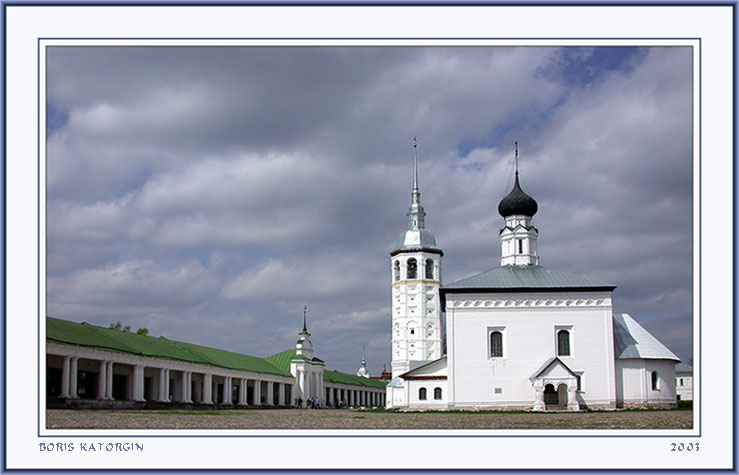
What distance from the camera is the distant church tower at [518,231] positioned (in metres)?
40.0

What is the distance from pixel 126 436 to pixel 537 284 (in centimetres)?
2744

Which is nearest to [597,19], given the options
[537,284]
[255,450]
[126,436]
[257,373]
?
[255,450]

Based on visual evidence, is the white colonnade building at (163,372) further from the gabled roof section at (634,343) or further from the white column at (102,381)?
the gabled roof section at (634,343)

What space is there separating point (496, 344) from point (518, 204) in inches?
414

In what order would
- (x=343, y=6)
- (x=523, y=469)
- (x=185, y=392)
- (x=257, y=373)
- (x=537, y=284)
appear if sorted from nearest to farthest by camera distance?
(x=523, y=469)
(x=343, y=6)
(x=537, y=284)
(x=185, y=392)
(x=257, y=373)

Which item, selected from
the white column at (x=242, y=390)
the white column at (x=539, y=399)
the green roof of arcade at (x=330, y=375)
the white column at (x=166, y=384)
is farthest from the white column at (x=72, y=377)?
the green roof of arcade at (x=330, y=375)

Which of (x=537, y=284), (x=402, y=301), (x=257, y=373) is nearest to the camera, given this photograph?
(x=537, y=284)

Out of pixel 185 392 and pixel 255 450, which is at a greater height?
pixel 255 450

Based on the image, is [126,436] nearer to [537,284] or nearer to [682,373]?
[537,284]

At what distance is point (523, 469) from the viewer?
28.4ft

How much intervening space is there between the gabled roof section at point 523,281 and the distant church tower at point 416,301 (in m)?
24.3

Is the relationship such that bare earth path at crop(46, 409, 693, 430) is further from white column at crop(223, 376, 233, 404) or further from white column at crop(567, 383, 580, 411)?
white column at crop(223, 376, 233, 404)

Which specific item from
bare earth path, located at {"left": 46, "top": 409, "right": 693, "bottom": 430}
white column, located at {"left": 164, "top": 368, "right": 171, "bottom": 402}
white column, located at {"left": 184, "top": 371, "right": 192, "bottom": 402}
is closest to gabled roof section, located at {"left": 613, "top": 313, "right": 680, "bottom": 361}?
bare earth path, located at {"left": 46, "top": 409, "right": 693, "bottom": 430}

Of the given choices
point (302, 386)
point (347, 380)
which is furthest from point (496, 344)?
point (347, 380)
